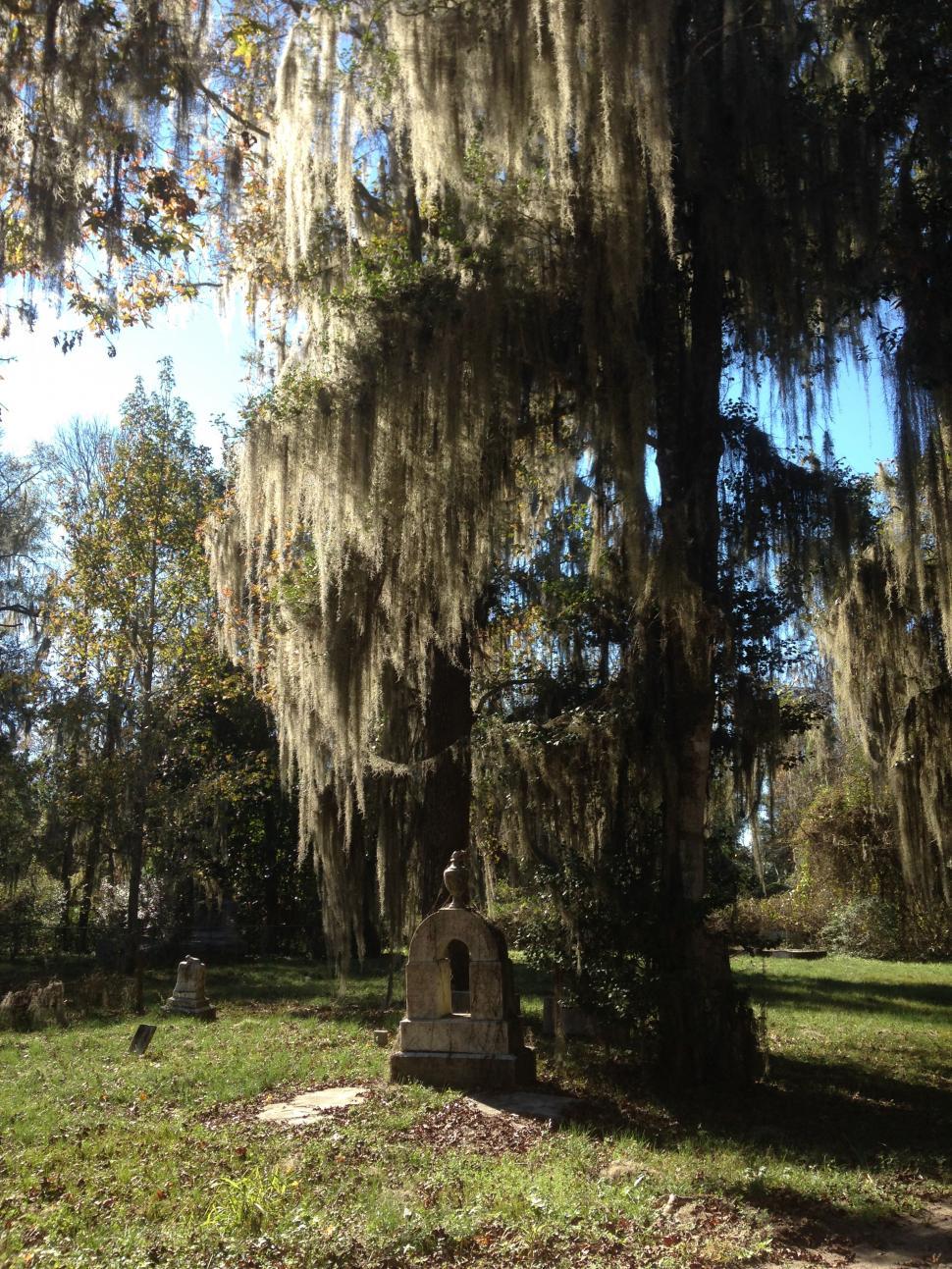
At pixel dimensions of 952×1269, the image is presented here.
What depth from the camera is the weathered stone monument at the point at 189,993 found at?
36.7 ft

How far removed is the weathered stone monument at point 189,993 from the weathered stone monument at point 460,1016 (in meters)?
4.43

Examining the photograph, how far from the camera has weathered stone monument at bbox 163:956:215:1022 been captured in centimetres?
1117

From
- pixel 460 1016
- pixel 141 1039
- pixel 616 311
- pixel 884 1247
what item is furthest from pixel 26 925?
pixel 884 1247

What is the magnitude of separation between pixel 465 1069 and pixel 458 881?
1289 mm

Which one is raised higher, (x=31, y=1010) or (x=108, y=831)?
(x=108, y=831)

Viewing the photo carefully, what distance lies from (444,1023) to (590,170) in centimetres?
615

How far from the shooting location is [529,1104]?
6.73m

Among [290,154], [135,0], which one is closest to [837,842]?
[290,154]

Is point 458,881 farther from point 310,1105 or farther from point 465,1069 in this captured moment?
point 310,1105

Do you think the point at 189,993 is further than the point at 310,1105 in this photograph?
Yes

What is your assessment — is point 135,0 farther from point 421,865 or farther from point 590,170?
point 421,865

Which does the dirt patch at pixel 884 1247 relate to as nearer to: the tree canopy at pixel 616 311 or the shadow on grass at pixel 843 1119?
the shadow on grass at pixel 843 1119

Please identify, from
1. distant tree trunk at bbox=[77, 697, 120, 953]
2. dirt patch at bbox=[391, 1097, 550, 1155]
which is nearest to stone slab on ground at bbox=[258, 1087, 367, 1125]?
dirt patch at bbox=[391, 1097, 550, 1155]

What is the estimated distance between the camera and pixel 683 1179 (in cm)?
505
